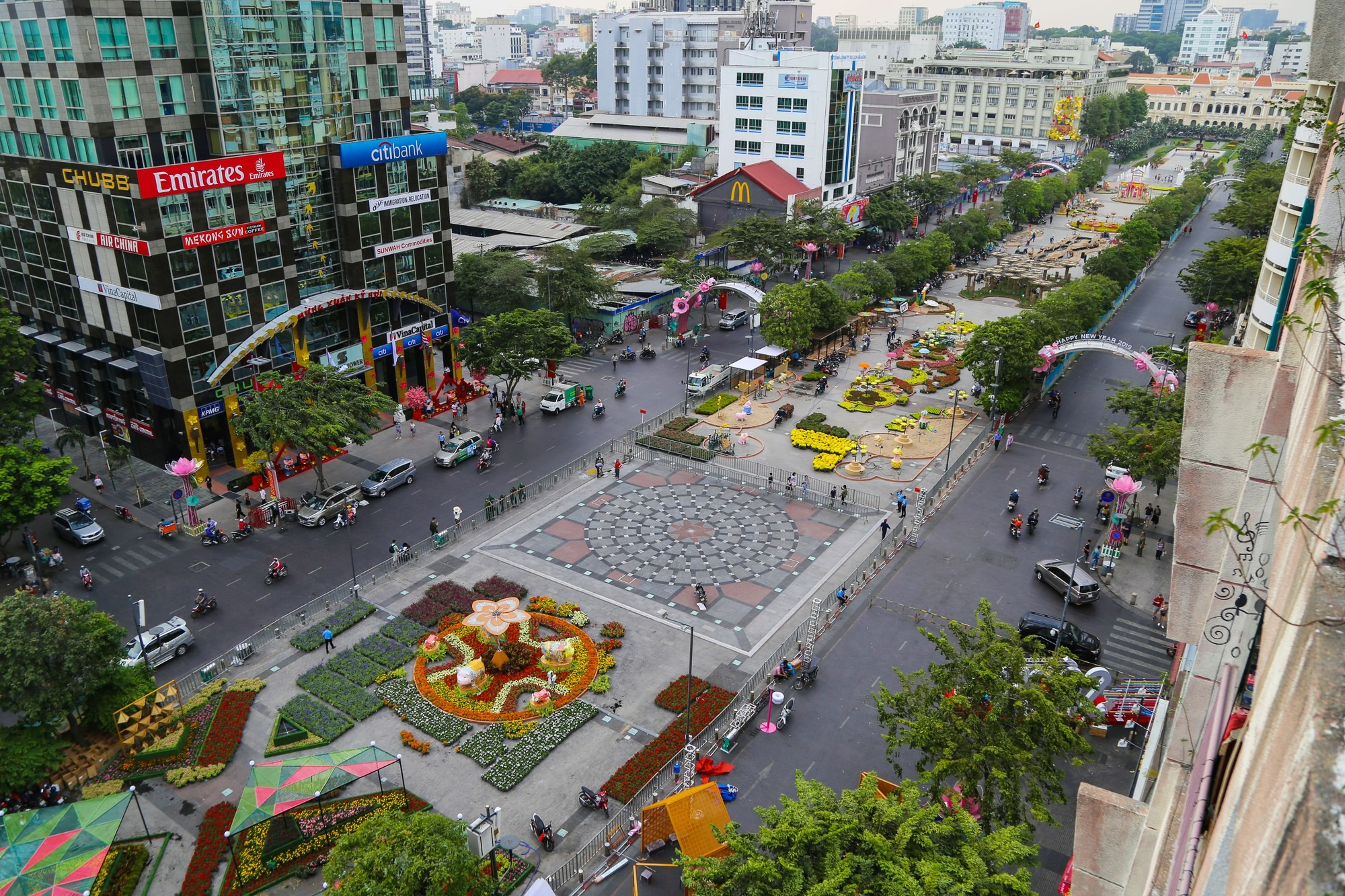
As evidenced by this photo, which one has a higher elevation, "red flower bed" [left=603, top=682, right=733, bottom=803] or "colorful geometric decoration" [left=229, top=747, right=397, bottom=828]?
"colorful geometric decoration" [left=229, top=747, right=397, bottom=828]

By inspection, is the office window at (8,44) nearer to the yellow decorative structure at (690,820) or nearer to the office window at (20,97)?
the office window at (20,97)

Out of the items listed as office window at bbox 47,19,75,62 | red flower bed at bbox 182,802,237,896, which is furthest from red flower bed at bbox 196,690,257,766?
office window at bbox 47,19,75,62

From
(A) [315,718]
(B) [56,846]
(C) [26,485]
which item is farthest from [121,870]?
(C) [26,485]

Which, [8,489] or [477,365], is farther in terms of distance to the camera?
[477,365]

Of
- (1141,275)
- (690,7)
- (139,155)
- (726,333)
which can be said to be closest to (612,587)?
(139,155)

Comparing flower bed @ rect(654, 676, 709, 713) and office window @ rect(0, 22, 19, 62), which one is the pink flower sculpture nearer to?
flower bed @ rect(654, 676, 709, 713)

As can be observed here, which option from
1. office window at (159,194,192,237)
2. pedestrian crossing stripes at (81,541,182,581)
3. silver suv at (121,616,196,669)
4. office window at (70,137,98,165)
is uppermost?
office window at (70,137,98,165)

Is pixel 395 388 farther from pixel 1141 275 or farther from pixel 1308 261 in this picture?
pixel 1141 275

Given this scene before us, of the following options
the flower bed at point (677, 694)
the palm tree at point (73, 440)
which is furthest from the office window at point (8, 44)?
the flower bed at point (677, 694)
